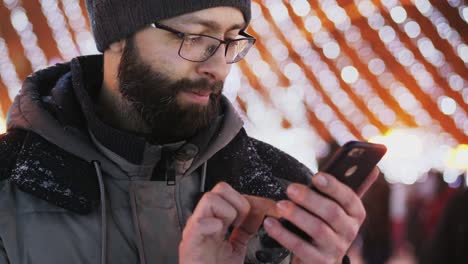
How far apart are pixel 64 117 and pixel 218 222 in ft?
1.36

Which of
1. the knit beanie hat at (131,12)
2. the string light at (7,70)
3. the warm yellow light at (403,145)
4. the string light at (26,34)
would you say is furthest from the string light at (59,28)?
the knit beanie hat at (131,12)

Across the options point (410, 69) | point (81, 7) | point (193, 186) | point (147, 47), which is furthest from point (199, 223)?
point (410, 69)

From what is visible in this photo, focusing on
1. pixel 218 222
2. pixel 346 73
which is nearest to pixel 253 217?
pixel 218 222

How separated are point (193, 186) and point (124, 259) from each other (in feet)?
0.57

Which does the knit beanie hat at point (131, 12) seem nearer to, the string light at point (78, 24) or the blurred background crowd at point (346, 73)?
the blurred background crowd at point (346, 73)

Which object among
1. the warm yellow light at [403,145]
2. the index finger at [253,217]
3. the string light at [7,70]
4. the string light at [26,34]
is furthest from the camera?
the warm yellow light at [403,145]

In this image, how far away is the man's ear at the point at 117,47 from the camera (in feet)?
3.93

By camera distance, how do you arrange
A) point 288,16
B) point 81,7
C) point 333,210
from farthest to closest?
point 288,16 → point 81,7 → point 333,210

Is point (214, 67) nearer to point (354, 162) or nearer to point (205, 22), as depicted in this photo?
point (205, 22)

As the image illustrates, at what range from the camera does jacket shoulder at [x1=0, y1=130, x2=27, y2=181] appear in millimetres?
997

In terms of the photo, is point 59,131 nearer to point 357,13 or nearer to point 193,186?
point 193,186

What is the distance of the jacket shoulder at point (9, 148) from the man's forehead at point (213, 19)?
1.12ft

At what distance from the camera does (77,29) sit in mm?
4641

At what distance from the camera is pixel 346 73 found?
7023 mm
